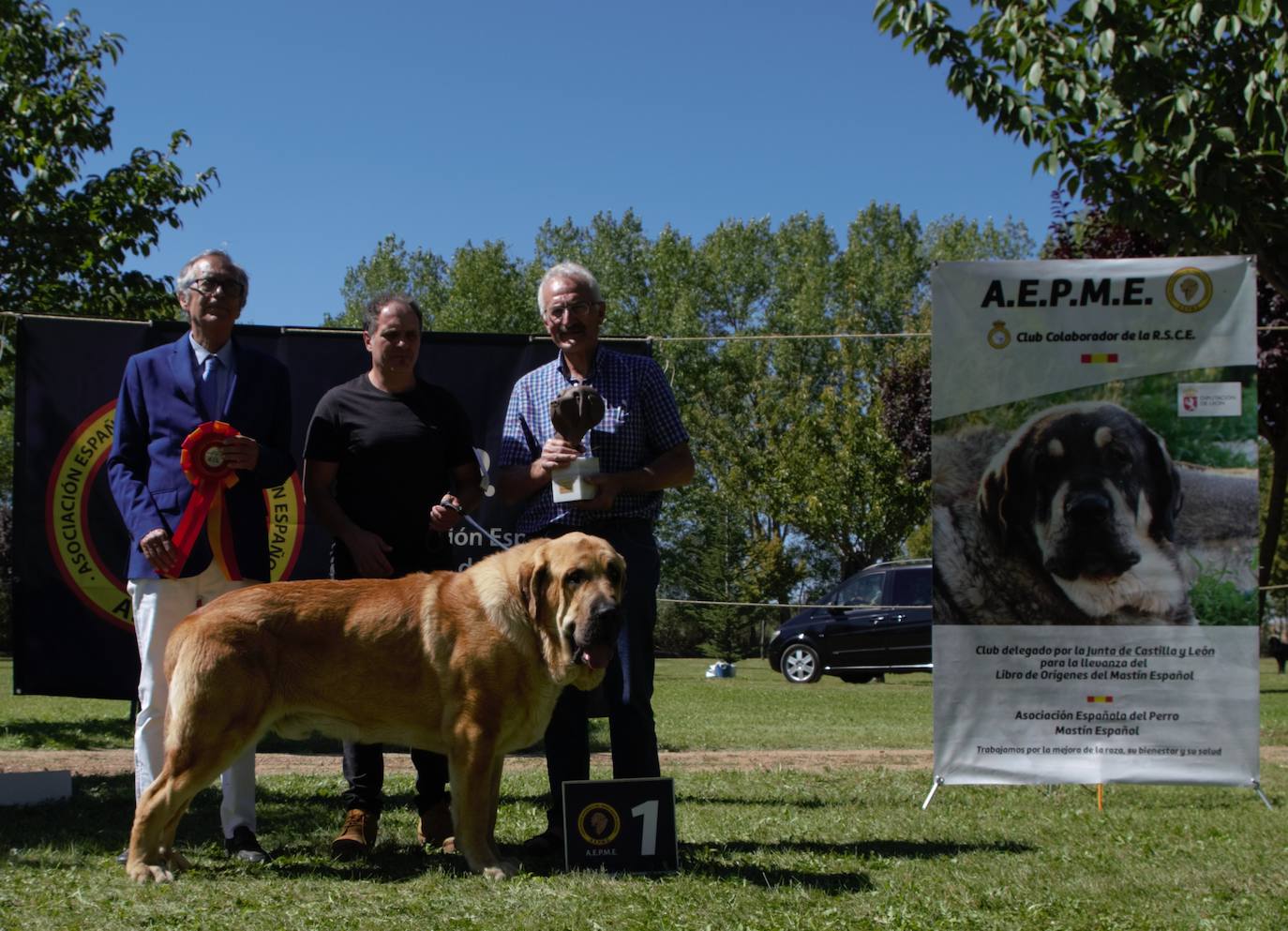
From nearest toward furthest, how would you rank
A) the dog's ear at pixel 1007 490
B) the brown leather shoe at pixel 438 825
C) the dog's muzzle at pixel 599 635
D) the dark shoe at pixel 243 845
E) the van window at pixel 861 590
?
the dog's muzzle at pixel 599 635 < the dark shoe at pixel 243 845 < the brown leather shoe at pixel 438 825 < the dog's ear at pixel 1007 490 < the van window at pixel 861 590

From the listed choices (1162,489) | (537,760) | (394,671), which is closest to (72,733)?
(537,760)

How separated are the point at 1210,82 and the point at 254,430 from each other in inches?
292

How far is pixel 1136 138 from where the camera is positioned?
28.2 feet

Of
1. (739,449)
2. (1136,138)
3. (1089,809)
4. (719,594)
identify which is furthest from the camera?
(739,449)

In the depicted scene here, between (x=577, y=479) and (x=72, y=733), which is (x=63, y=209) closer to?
(x=72, y=733)

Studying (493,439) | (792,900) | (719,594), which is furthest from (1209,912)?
(719,594)

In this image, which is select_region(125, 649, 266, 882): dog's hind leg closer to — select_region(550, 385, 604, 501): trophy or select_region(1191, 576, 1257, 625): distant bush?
select_region(550, 385, 604, 501): trophy

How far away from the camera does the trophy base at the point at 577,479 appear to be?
478 centimetres

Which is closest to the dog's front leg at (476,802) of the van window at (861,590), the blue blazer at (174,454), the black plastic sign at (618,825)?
the black plastic sign at (618,825)

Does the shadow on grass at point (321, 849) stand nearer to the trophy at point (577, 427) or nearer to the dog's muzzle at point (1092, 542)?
the trophy at point (577, 427)

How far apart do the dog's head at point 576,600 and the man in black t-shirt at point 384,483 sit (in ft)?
2.92

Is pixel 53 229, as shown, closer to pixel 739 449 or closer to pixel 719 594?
pixel 719 594

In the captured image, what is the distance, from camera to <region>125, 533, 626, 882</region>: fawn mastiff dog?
4.38 m

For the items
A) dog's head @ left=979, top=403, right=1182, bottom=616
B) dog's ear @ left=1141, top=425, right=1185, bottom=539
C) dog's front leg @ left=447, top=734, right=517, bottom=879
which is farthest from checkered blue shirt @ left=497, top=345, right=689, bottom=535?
dog's ear @ left=1141, top=425, right=1185, bottom=539
